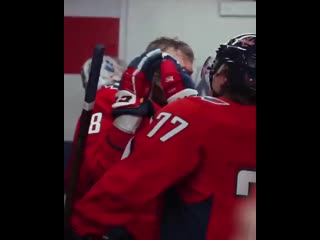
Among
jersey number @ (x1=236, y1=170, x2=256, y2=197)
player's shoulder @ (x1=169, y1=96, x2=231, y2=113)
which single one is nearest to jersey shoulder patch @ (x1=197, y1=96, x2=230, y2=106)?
player's shoulder @ (x1=169, y1=96, x2=231, y2=113)

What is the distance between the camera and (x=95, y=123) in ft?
3.16

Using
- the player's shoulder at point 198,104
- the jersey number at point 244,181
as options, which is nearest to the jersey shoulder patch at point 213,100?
the player's shoulder at point 198,104

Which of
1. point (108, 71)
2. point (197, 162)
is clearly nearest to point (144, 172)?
point (197, 162)

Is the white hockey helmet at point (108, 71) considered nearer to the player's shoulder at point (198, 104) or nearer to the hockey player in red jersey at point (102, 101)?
the hockey player in red jersey at point (102, 101)

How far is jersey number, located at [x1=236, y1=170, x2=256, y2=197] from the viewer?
0.89 meters

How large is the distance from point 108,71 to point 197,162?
0.23 meters

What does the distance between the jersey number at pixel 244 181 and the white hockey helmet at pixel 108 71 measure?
277 millimetres

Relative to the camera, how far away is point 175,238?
927 mm

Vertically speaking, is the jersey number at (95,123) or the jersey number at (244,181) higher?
the jersey number at (95,123)

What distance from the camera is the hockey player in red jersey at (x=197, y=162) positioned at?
892 mm

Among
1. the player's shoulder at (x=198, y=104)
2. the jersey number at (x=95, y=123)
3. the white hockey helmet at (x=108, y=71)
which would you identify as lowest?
the jersey number at (x=95, y=123)

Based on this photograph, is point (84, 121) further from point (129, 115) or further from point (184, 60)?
point (184, 60)
